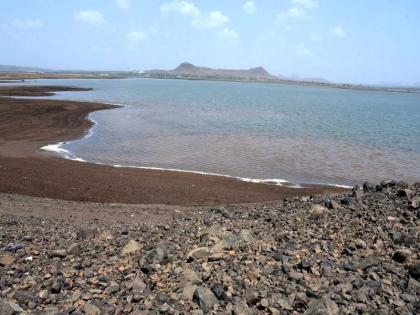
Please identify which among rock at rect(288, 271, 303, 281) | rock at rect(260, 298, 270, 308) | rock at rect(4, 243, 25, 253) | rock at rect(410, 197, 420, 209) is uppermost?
rock at rect(410, 197, 420, 209)

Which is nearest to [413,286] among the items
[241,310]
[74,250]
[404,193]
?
[241,310]

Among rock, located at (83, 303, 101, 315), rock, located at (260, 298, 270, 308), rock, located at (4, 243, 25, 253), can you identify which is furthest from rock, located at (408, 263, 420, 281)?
rock, located at (4, 243, 25, 253)

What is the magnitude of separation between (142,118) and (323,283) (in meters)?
37.7

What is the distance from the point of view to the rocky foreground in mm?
5746

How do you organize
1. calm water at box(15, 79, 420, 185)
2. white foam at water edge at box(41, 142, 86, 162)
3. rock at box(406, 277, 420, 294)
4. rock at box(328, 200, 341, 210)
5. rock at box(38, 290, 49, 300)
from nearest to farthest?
rock at box(38, 290, 49, 300), rock at box(406, 277, 420, 294), rock at box(328, 200, 341, 210), calm water at box(15, 79, 420, 185), white foam at water edge at box(41, 142, 86, 162)

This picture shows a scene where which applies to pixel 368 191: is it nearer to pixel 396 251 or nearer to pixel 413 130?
pixel 396 251

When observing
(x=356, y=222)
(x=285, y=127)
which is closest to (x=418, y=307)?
(x=356, y=222)

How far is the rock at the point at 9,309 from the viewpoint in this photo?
5332mm

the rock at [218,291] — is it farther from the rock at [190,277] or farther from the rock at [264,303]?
the rock at [264,303]

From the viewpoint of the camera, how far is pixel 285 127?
39.1 metres

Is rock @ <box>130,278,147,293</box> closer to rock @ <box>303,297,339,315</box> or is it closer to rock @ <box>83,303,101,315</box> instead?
rock @ <box>83,303,101,315</box>

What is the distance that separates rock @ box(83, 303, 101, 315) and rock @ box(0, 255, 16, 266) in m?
2.30

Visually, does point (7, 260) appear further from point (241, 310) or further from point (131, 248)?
point (241, 310)

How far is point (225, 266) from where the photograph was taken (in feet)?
22.0
